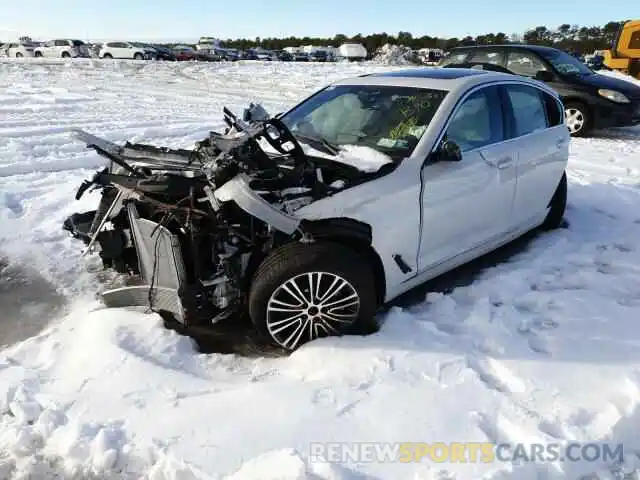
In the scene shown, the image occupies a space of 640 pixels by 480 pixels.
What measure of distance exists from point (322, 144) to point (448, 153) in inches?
35.7

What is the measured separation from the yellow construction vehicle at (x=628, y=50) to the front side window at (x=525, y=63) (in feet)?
35.7

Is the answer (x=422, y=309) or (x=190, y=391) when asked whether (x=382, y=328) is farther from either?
(x=190, y=391)

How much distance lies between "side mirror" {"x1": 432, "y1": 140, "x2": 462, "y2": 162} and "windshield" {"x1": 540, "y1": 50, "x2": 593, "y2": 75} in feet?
25.8

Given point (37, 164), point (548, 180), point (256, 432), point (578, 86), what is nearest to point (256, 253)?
point (256, 432)

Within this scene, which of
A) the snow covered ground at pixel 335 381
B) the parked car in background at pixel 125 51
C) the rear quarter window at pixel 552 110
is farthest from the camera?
the parked car in background at pixel 125 51

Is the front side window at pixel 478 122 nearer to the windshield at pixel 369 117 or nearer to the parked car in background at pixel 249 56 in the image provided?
the windshield at pixel 369 117

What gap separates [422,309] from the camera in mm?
3953

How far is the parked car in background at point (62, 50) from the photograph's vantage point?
35.0 m

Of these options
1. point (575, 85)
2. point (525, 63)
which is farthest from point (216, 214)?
point (525, 63)

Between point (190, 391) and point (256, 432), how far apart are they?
530 millimetres

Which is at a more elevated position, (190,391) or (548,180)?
(548,180)

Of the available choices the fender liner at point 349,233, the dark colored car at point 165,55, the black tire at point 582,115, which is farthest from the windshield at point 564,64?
the dark colored car at point 165,55

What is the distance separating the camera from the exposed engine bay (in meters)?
3.27

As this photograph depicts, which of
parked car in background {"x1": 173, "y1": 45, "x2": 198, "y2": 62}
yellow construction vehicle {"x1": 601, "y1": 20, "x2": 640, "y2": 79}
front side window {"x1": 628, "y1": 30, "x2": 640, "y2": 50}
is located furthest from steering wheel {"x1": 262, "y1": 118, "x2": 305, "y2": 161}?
parked car in background {"x1": 173, "y1": 45, "x2": 198, "y2": 62}
